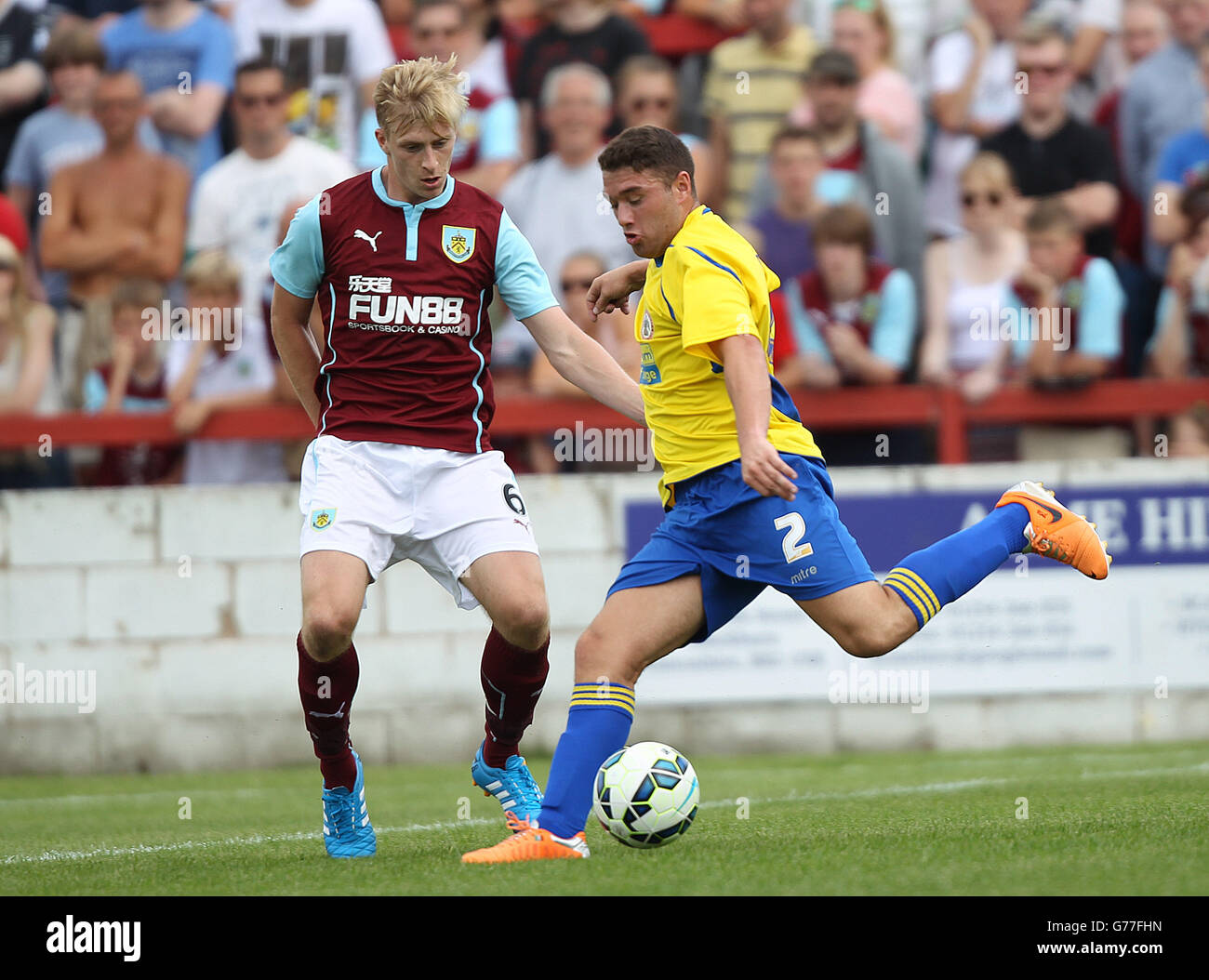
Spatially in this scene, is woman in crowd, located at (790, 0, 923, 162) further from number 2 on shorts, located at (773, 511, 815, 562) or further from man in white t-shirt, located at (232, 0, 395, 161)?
number 2 on shorts, located at (773, 511, 815, 562)

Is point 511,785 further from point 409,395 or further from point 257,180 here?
point 257,180

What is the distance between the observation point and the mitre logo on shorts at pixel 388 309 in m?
5.29

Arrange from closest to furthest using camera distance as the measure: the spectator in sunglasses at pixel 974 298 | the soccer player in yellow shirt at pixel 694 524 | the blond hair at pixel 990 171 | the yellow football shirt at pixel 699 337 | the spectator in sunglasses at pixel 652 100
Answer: the yellow football shirt at pixel 699 337
the soccer player in yellow shirt at pixel 694 524
the spectator in sunglasses at pixel 974 298
the blond hair at pixel 990 171
the spectator in sunglasses at pixel 652 100

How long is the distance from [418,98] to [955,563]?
85.5 inches

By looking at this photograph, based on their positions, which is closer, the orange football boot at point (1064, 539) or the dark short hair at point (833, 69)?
the orange football boot at point (1064, 539)

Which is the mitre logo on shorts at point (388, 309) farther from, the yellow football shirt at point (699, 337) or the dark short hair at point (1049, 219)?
the dark short hair at point (1049, 219)

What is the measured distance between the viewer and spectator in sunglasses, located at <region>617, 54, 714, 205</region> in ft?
32.3

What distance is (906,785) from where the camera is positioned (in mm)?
7309

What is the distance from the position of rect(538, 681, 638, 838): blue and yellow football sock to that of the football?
0.11m

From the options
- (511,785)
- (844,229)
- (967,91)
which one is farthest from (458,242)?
(967,91)

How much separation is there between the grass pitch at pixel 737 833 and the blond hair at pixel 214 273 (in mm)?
2785

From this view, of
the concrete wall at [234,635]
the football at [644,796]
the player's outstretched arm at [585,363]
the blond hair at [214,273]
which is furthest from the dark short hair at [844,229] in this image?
the football at [644,796]

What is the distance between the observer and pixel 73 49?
1038 centimetres
